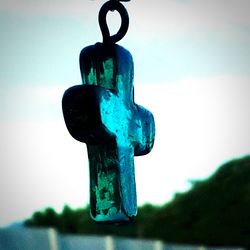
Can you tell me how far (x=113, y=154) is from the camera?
149cm

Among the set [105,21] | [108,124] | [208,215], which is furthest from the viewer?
[208,215]

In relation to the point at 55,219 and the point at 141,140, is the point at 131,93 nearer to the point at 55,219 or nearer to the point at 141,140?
the point at 141,140

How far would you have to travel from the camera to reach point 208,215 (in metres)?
23.6

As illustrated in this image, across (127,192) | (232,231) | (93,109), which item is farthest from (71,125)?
(232,231)

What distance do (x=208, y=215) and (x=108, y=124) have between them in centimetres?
2263

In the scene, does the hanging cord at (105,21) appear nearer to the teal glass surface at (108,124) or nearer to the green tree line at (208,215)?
the teal glass surface at (108,124)

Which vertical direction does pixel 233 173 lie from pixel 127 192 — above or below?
above

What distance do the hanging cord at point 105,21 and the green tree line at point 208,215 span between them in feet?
68.2

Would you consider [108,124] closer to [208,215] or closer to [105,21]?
[105,21]

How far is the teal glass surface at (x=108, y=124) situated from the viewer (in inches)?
54.6

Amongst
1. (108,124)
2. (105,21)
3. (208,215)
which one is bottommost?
(108,124)

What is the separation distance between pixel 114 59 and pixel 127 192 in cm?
33

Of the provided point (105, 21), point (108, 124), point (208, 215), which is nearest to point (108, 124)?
point (108, 124)

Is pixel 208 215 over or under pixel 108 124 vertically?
over
